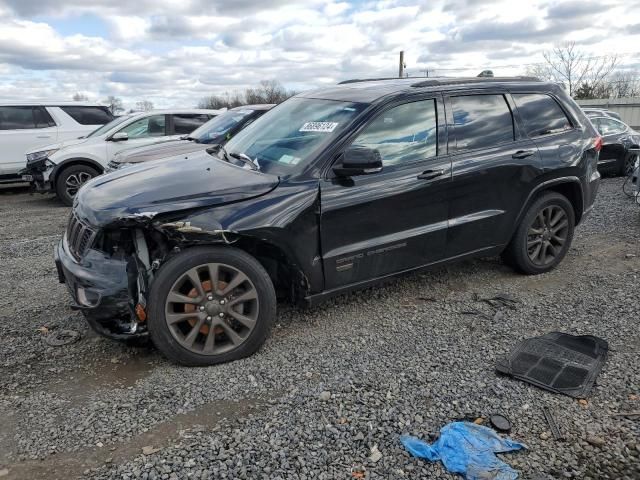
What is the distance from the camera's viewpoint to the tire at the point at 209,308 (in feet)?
10.6

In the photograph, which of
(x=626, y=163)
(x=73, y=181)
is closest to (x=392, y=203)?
(x=73, y=181)

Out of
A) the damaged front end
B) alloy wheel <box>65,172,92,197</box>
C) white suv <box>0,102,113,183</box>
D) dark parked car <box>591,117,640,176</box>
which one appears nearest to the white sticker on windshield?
the damaged front end

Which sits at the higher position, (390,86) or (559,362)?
(390,86)

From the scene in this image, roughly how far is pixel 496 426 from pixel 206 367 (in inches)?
72.0

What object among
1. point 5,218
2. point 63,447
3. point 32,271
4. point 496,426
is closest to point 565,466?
point 496,426

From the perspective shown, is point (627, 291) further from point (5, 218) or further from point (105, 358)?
point (5, 218)

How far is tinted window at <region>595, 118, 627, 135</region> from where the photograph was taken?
39.4 feet

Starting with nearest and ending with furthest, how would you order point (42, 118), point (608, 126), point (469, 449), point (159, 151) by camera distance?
point (469, 449), point (159, 151), point (42, 118), point (608, 126)

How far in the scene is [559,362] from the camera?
344 cm

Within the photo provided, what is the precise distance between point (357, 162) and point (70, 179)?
765cm

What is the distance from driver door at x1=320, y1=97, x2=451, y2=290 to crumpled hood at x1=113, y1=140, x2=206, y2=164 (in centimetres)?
375

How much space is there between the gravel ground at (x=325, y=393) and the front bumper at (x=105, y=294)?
325 millimetres

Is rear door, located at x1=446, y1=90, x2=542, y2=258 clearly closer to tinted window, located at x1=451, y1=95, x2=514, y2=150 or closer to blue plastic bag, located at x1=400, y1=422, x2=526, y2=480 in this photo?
tinted window, located at x1=451, y1=95, x2=514, y2=150

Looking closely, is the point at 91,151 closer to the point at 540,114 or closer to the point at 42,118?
the point at 42,118
